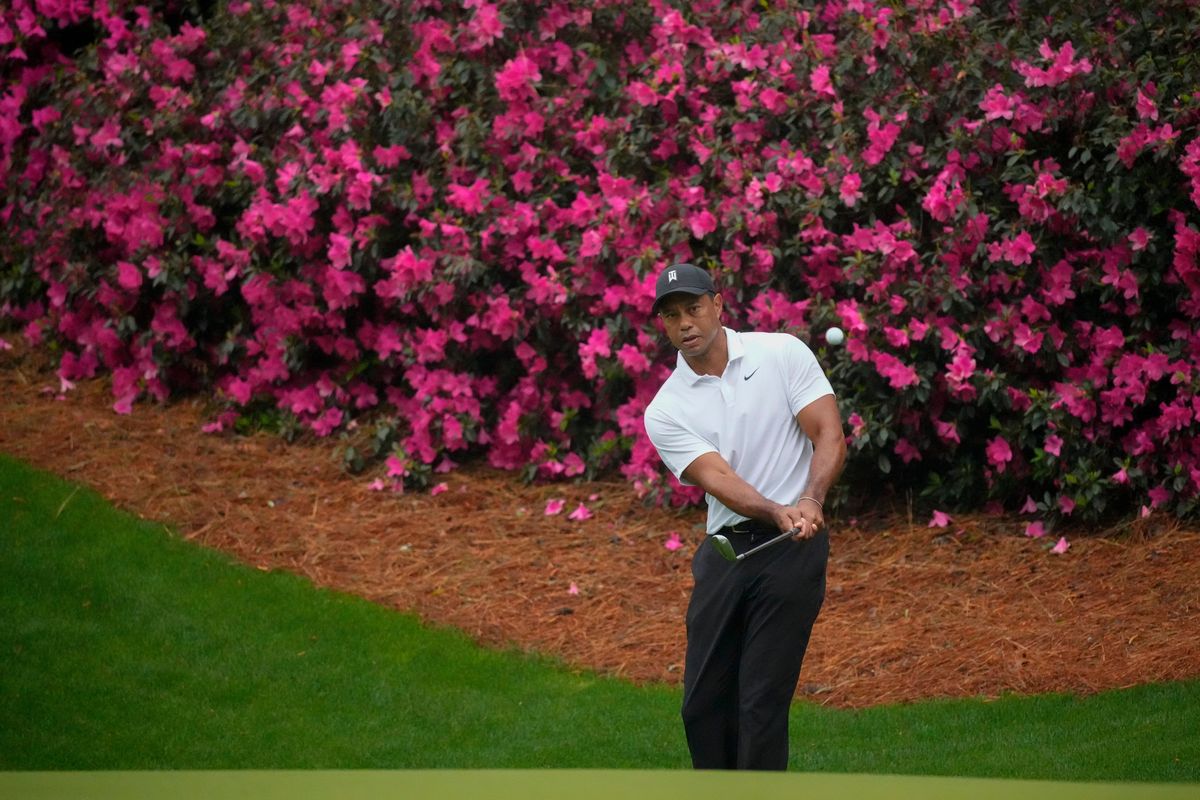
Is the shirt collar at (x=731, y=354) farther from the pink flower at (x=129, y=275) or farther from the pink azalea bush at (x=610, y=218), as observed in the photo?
the pink flower at (x=129, y=275)

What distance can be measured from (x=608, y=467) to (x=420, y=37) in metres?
2.70

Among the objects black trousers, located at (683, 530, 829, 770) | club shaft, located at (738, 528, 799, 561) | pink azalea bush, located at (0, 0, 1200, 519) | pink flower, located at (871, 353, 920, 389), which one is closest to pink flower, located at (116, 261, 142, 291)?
pink azalea bush, located at (0, 0, 1200, 519)

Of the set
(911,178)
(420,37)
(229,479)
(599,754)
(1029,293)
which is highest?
(420,37)

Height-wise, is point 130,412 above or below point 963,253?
below

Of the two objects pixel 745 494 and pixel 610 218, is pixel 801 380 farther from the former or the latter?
pixel 610 218

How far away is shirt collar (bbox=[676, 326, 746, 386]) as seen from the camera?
4.47 meters

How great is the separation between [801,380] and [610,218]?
337 centimetres

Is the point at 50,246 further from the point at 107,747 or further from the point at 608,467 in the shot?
the point at 107,747

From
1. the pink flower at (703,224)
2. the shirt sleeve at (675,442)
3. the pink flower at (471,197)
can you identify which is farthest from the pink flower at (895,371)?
the shirt sleeve at (675,442)

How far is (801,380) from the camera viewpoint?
4.43 m

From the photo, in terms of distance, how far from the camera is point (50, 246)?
31.5 ft

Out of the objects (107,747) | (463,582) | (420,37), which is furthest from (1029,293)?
(107,747)

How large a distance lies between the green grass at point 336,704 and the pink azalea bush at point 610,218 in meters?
1.60

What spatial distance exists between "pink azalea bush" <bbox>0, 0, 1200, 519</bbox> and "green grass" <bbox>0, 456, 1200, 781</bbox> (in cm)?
160
